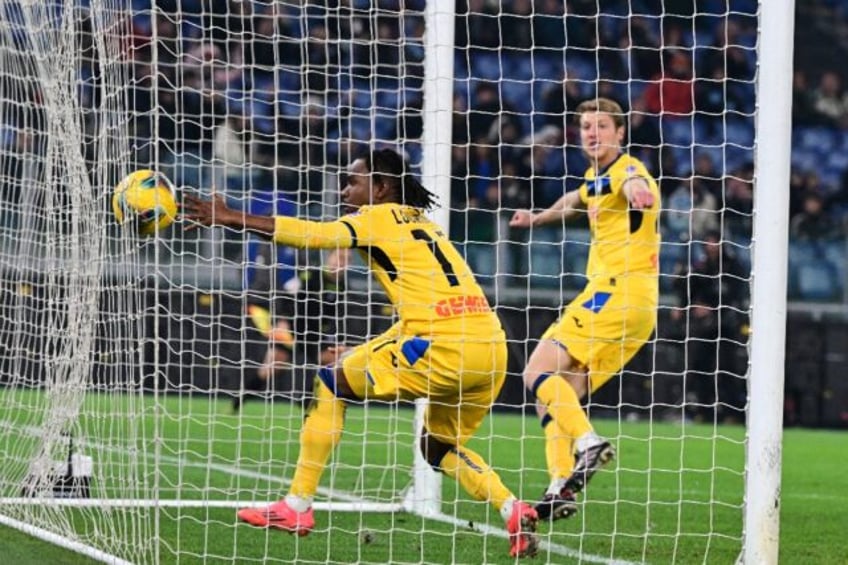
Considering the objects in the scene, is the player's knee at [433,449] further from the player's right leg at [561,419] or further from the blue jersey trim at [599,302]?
the blue jersey trim at [599,302]

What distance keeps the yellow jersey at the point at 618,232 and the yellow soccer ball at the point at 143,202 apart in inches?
108

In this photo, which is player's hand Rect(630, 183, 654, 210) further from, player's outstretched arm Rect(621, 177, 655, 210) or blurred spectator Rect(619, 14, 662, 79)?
blurred spectator Rect(619, 14, 662, 79)

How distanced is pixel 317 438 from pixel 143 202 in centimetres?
131

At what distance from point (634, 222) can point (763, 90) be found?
2333 millimetres

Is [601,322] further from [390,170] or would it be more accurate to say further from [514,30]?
[514,30]

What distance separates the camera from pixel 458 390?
710 cm

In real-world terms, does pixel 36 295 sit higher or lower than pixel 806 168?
lower

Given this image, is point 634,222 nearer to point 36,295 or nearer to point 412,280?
point 412,280

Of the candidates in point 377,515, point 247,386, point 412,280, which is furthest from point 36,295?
point 247,386

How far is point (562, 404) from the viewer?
8.38m

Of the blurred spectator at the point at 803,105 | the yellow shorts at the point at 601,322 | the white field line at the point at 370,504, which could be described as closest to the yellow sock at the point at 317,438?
the white field line at the point at 370,504

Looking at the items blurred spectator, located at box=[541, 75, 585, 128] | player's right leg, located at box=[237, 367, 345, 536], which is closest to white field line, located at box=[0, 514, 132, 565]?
player's right leg, located at box=[237, 367, 345, 536]

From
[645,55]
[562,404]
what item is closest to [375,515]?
[562,404]

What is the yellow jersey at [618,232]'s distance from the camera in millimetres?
8695
